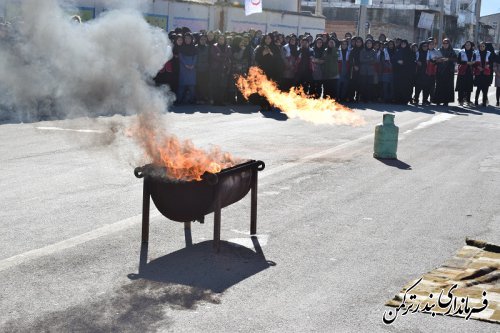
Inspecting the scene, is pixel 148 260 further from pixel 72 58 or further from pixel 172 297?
pixel 72 58

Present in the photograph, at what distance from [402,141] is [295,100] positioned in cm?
557

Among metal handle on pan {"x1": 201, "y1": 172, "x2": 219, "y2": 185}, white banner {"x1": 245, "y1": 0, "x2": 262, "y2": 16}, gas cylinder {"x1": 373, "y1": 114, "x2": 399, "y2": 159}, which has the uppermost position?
white banner {"x1": 245, "y1": 0, "x2": 262, "y2": 16}

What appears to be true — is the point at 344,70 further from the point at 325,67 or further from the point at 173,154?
the point at 173,154

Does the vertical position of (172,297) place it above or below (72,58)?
below

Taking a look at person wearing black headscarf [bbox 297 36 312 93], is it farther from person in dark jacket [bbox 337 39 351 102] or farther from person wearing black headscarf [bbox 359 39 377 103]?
person wearing black headscarf [bbox 359 39 377 103]

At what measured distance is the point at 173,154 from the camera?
855 centimetres

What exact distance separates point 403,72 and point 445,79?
63.2 inches

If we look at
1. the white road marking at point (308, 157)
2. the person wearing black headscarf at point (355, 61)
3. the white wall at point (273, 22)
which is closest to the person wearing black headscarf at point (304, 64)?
the person wearing black headscarf at point (355, 61)

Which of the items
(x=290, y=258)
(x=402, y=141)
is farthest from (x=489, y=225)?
(x=402, y=141)

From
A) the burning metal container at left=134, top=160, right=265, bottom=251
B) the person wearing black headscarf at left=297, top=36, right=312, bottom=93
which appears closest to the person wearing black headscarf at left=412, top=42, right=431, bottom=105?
the person wearing black headscarf at left=297, top=36, right=312, bottom=93

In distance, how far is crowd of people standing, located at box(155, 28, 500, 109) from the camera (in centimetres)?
2389

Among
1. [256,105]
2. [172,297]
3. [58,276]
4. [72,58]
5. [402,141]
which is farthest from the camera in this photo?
[256,105]

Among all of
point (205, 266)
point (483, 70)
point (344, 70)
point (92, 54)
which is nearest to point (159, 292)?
point (205, 266)

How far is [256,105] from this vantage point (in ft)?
82.3
